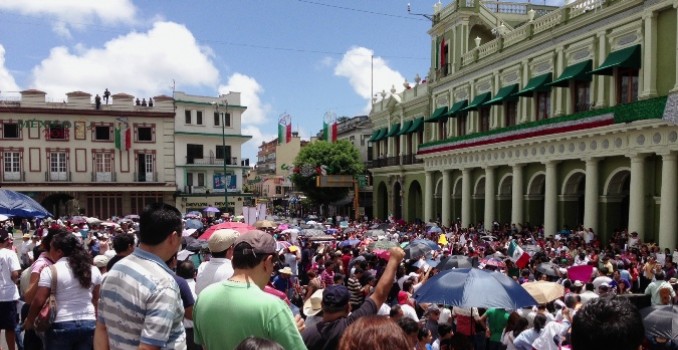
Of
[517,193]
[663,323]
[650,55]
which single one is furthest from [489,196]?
[663,323]

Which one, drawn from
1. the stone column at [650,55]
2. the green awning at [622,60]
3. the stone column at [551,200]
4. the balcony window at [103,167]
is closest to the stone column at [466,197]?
the stone column at [551,200]

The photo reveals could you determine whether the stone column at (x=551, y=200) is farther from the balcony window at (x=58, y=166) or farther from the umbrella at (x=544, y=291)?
the balcony window at (x=58, y=166)

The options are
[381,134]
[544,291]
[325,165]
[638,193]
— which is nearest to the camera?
[544,291]

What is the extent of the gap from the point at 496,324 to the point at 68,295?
561cm

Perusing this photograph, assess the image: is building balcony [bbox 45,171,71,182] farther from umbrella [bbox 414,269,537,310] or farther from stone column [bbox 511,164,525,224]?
umbrella [bbox 414,269,537,310]

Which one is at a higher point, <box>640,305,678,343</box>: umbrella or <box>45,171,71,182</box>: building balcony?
<box>45,171,71,182</box>: building balcony

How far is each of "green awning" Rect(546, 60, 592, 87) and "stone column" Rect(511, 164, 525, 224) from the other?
16.3ft

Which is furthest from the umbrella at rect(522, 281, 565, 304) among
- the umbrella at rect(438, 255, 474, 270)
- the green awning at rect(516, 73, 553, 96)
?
the green awning at rect(516, 73, 553, 96)

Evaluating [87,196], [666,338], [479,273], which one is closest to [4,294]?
[479,273]

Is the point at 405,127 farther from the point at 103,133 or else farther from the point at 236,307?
the point at 236,307

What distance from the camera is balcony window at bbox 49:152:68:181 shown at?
4609cm

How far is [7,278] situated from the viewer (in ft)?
23.4

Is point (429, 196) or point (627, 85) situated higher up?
point (627, 85)

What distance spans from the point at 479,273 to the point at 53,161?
1814 inches
